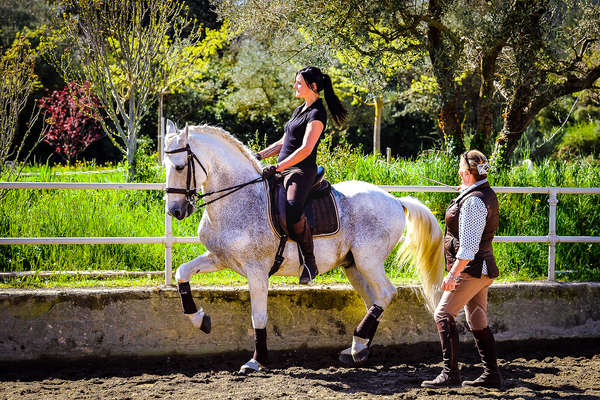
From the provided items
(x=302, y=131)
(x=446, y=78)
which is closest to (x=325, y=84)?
(x=302, y=131)

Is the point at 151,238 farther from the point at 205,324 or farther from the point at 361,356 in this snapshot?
Answer: the point at 361,356

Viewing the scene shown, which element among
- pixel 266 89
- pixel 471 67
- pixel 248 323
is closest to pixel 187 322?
pixel 248 323

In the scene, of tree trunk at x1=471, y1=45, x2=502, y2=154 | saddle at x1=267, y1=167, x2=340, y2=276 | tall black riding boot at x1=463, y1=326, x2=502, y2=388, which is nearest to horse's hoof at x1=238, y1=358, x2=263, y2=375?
saddle at x1=267, y1=167, x2=340, y2=276

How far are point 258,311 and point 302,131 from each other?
1.54 meters

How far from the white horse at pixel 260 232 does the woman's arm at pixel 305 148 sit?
0.38m

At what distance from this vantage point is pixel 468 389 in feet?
15.5

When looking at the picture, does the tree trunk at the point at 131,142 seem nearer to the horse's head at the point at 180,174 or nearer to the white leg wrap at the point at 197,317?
the white leg wrap at the point at 197,317

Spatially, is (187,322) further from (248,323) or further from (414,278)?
(414,278)

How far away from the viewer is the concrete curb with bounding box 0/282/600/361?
562 cm

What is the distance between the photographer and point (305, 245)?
5.10 metres

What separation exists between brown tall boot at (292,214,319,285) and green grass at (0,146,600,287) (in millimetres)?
1453

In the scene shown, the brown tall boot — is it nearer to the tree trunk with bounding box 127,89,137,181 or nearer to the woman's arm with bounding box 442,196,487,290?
the woman's arm with bounding box 442,196,487,290

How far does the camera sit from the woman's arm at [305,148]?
16.1ft

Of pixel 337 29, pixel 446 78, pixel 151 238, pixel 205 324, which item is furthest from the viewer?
pixel 446 78
